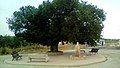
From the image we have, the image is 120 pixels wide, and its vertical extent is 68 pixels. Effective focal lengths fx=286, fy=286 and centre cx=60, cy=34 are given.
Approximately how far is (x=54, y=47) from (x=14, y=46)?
14.6 metres

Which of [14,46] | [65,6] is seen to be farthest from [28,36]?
[14,46]

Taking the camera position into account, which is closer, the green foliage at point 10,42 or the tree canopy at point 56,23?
the tree canopy at point 56,23

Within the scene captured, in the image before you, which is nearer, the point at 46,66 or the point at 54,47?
the point at 46,66

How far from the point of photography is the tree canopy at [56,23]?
35.0 meters

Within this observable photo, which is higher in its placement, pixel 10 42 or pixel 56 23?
pixel 56 23

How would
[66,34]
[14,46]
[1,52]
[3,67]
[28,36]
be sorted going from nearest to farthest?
[3,67]
[66,34]
[28,36]
[1,52]
[14,46]

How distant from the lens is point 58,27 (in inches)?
1437

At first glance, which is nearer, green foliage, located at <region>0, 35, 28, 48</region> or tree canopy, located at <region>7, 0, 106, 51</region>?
tree canopy, located at <region>7, 0, 106, 51</region>

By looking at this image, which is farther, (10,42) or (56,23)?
(10,42)

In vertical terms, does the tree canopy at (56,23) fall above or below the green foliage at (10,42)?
above

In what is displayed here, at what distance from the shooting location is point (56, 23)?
36.3 meters

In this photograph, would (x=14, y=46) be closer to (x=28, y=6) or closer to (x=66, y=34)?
(x=28, y=6)

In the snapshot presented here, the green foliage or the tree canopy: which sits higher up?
the tree canopy

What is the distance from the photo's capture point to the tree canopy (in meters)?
35.0
